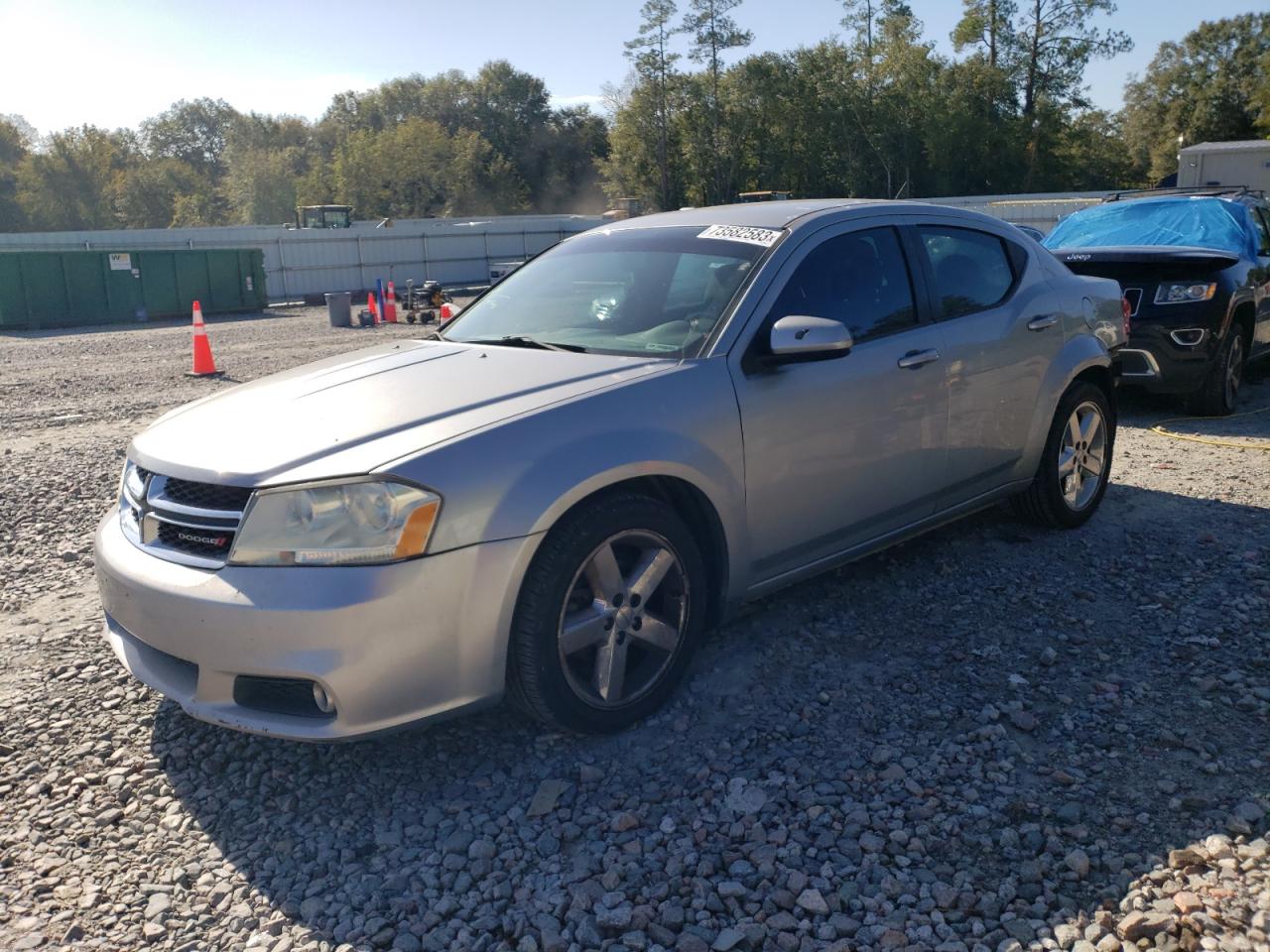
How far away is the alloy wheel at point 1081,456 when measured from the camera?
534cm

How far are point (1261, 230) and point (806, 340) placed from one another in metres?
7.75

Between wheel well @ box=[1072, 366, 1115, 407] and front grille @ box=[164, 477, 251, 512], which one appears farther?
wheel well @ box=[1072, 366, 1115, 407]

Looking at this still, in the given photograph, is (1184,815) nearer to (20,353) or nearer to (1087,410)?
(1087,410)

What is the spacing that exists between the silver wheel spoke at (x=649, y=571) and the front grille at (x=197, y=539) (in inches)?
48.7

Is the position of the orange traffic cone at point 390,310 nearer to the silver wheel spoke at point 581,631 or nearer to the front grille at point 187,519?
the front grille at point 187,519

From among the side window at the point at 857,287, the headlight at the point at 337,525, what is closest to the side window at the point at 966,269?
the side window at the point at 857,287

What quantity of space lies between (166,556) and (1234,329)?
8056 mm

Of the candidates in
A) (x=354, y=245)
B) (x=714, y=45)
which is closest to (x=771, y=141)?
(x=714, y=45)

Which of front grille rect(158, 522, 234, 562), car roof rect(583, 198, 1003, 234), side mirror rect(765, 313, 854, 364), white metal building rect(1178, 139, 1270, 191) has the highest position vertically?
white metal building rect(1178, 139, 1270, 191)

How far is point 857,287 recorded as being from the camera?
4266 mm

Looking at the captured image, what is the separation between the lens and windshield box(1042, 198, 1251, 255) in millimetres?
8930

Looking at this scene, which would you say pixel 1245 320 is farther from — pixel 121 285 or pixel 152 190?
pixel 152 190

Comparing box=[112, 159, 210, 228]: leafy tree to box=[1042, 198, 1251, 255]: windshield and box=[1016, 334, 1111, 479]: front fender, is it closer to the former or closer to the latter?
box=[1042, 198, 1251, 255]: windshield

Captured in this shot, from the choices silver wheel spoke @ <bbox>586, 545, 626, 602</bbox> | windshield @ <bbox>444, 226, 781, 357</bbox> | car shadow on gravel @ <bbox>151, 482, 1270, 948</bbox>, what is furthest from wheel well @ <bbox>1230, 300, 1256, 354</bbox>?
silver wheel spoke @ <bbox>586, 545, 626, 602</bbox>
